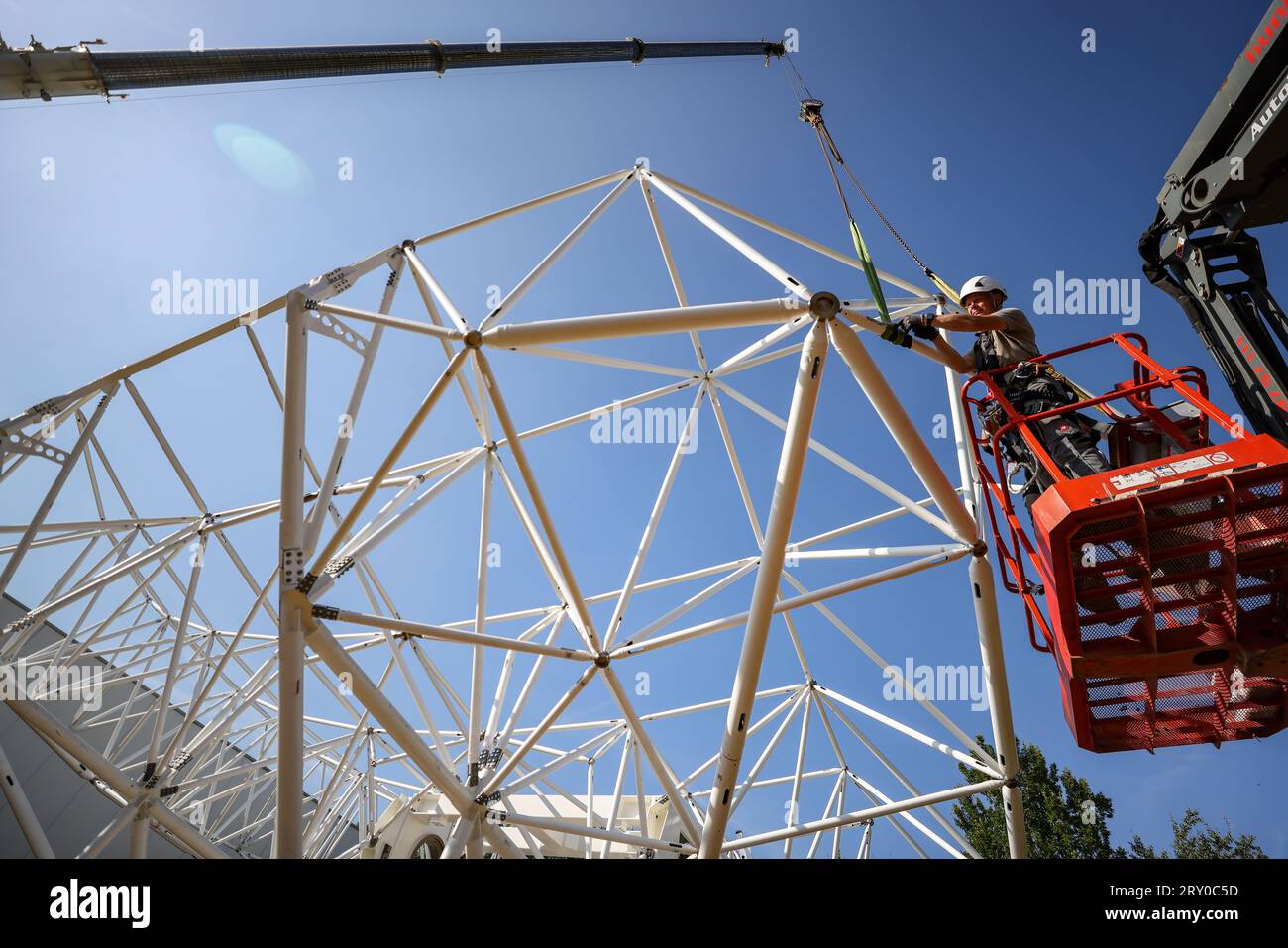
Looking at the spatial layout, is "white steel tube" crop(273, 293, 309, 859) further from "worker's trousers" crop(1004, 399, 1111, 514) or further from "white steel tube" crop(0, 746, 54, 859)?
"worker's trousers" crop(1004, 399, 1111, 514)

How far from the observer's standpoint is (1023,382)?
10.6 meters

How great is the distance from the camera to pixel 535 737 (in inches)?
477

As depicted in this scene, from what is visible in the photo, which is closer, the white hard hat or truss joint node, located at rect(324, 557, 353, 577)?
truss joint node, located at rect(324, 557, 353, 577)

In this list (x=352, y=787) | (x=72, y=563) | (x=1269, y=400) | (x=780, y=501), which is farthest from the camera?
(x=352, y=787)

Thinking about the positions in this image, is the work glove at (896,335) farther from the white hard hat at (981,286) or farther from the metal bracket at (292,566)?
the metal bracket at (292,566)

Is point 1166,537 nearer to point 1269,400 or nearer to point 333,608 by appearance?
point 1269,400

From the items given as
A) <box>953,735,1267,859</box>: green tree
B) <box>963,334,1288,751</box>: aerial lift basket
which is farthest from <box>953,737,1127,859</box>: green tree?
<box>963,334,1288,751</box>: aerial lift basket

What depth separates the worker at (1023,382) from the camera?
9766 millimetres

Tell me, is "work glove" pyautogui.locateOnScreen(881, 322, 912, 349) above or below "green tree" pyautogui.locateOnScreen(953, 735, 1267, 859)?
above

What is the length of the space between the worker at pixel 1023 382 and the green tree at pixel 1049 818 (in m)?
36.9

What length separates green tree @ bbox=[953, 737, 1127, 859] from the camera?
137ft

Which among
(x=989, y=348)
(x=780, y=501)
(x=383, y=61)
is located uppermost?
(x=383, y=61)
